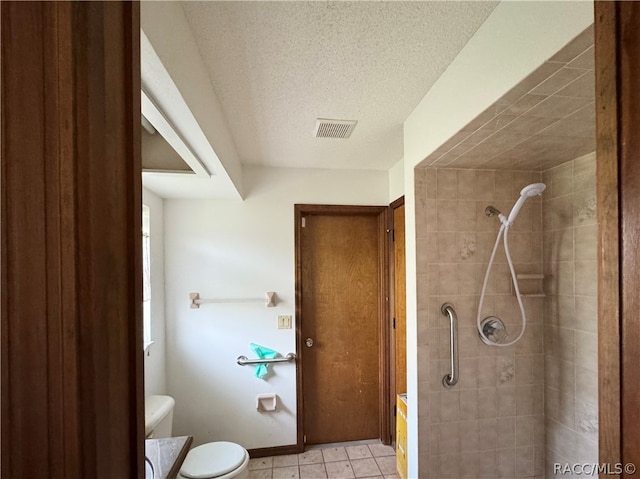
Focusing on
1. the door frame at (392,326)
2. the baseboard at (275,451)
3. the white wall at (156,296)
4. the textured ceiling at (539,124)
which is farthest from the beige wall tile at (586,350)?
the white wall at (156,296)

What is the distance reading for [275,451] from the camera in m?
2.40

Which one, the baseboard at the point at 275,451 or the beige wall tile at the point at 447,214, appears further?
the baseboard at the point at 275,451

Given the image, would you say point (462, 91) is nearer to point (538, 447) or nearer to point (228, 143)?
point (228, 143)

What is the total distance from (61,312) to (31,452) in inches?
5.5

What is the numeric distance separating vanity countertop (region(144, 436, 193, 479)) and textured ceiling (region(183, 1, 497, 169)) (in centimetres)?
150

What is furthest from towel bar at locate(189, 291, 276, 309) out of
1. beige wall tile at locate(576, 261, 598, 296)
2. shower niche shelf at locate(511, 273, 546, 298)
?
beige wall tile at locate(576, 261, 598, 296)

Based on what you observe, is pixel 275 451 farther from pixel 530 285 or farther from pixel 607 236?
pixel 607 236

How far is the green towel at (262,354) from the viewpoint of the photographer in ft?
7.86

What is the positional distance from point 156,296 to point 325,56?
2.06m

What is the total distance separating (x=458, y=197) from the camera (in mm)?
1647

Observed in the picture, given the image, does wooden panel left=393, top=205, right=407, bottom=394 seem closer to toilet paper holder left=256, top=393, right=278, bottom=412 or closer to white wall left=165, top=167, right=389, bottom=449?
white wall left=165, top=167, right=389, bottom=449

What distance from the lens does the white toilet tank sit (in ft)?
5.58

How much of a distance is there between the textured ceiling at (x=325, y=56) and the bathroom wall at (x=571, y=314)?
0.94 meters

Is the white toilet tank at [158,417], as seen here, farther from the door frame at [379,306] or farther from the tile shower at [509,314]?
the tile shower at [509,314]
